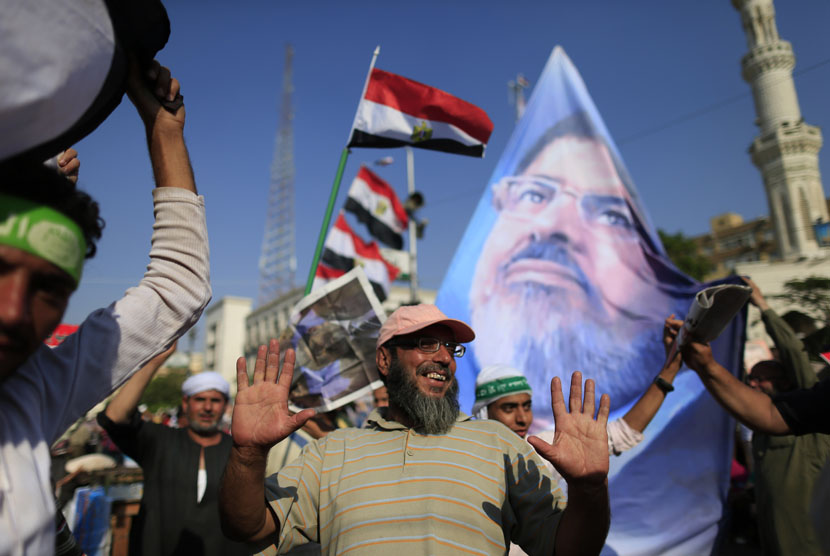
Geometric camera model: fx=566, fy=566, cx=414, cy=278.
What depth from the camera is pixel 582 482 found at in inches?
60.6

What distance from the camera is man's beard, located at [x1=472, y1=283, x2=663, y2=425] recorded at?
4.80 m

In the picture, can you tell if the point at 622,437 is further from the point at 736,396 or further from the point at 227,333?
the point at 227,333

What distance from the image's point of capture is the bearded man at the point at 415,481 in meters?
1.60

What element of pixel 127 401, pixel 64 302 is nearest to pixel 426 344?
pixel 64 302

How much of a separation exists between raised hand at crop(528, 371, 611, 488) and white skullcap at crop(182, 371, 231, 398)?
2.77 metres

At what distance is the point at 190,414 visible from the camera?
12.2 ft

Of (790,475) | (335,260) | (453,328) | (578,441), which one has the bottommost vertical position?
(790,475)

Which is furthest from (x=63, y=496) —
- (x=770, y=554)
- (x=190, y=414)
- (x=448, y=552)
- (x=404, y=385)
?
(x=770, y=554)

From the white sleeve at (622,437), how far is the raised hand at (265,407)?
1.91m

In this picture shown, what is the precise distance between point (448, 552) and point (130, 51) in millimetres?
1579

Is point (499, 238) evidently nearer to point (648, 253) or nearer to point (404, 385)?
point (648, 253)

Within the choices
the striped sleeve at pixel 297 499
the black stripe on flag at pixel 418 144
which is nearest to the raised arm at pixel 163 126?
the striped sleeve at pixel 297 499

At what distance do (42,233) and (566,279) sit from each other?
4804 mm

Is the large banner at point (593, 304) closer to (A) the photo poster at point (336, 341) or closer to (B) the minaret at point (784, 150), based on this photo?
(A) the photo poster at point (336, 341)
